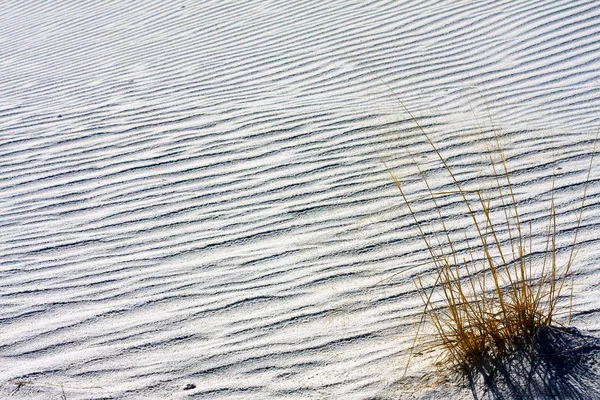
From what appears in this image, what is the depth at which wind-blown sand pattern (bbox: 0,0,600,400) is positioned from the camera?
2840 mm

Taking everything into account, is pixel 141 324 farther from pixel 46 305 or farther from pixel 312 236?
pixel 312 236

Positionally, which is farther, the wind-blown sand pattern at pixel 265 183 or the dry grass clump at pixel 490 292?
the wind-blown sand pattern at pixel 265 183

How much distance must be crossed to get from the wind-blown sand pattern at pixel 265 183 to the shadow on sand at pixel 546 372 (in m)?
0.10

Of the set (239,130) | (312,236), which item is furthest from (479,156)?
(239,130)

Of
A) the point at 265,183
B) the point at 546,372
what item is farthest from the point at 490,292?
the point at 265,183

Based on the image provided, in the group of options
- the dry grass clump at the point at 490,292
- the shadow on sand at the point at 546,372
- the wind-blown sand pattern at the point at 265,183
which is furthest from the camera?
the wind-blown sand pattern at the point at 265,183

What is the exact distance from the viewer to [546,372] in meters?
2.43

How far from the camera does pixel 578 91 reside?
496 cm

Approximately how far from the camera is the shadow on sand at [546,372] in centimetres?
236

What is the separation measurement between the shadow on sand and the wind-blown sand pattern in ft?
0.31

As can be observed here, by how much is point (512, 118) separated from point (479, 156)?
2.15 ft

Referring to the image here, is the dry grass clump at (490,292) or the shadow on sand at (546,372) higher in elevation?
the dry grass clump at (490,292)

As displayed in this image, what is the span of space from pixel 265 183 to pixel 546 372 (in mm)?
2190

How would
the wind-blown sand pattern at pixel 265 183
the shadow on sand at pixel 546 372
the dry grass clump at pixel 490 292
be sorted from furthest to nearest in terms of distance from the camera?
the wind-blown sand pattern at pixel 265 183, the dry grass clump at pixel 490 292, the shadow on sand at pixel 546 372
